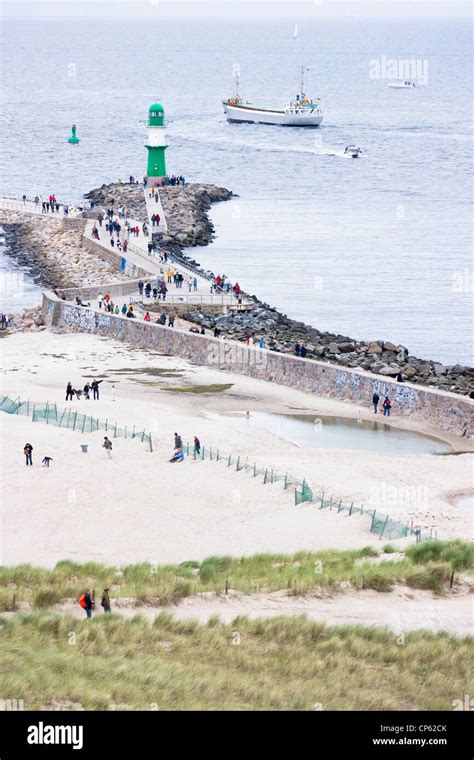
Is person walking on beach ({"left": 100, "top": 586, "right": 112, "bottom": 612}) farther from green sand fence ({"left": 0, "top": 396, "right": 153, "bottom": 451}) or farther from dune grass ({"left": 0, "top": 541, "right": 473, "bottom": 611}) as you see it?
green sand fence ({"left": 0, "top": 396, "right": 153, "bottom": 451})

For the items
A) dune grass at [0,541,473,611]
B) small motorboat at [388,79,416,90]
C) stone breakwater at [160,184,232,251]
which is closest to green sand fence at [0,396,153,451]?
dune grass at [0,541,473,611]

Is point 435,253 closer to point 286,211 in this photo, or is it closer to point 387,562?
point 286,211

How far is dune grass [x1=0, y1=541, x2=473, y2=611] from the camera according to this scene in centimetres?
2198

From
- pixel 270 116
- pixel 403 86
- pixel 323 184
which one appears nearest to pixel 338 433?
pixel 323 184

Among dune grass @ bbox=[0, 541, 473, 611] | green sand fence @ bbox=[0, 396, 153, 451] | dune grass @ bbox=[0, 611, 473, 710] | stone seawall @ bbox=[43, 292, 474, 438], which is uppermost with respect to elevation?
stone seawall @ bbox=[43, 292, 474, 438]

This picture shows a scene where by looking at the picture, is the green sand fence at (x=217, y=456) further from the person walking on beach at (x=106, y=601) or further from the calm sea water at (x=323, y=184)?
the calm sea water at (x=323, y=184)

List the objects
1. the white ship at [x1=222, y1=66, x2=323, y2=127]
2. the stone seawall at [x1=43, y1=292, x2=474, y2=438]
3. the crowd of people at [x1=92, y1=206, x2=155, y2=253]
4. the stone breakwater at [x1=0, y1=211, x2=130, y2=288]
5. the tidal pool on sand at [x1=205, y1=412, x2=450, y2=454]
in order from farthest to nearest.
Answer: the white ship at [x1=222, y1=66, x2=323, y2=127] < the crowd of people at [x1=92, y1=206, x2=155, y2=253] < the stone breakwater at [x1=0, y1=211, x2=130, y2=288] < the stone seawall at [x1=43, y1=292, x2=474, y2=438] < the tidal pool on sand at [x1=205, y1=412, x2=450, y2=454]

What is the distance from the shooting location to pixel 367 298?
57969 millimetres

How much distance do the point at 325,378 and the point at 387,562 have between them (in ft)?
49.7

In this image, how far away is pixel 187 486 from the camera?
29062mm

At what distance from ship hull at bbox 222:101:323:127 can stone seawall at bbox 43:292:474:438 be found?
299 feet

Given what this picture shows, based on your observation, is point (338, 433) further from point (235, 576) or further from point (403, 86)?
point (403, 86)

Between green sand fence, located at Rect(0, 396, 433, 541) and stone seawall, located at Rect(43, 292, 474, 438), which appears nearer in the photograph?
green sand fence, located at Rect(0, 396, 433, 541)
